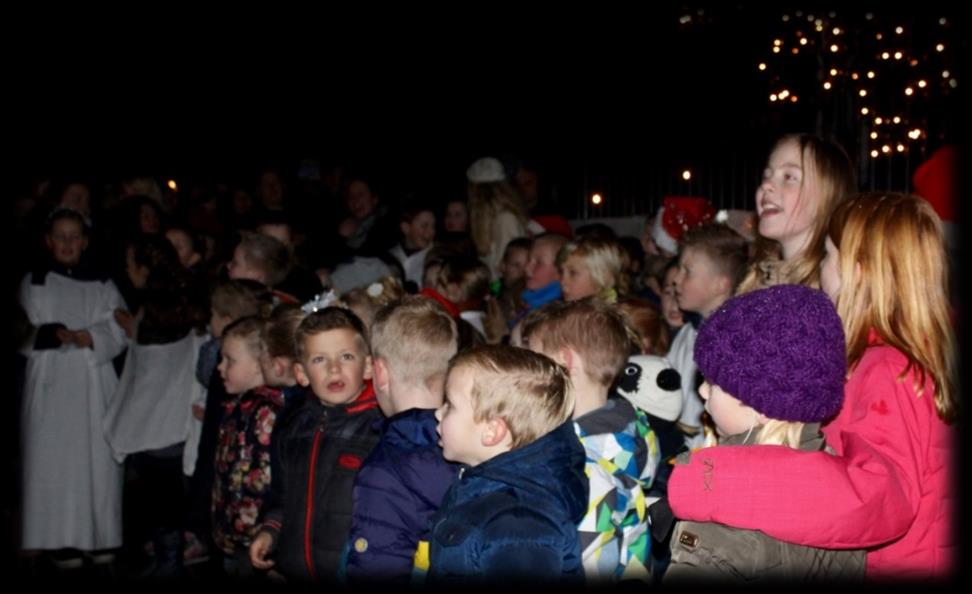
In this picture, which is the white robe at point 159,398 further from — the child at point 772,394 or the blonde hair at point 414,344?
the child at point 772,394

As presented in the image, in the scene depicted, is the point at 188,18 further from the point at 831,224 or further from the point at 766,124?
the point at 831,224

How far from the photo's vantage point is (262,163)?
13.2 metres

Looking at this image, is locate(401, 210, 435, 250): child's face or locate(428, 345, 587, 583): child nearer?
locate(428, 345, 587, 583): child

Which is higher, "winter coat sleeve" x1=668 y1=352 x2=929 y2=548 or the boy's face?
the boy's face

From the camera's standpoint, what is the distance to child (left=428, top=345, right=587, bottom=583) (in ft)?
8.77

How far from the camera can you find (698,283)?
16.0 ft

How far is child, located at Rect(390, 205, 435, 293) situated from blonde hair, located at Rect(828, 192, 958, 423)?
5.77 m

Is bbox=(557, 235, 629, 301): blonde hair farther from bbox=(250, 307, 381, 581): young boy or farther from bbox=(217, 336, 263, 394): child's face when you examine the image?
bbox=(217, 336, 263, 394): child's face

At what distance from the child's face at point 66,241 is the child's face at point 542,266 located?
128 inches

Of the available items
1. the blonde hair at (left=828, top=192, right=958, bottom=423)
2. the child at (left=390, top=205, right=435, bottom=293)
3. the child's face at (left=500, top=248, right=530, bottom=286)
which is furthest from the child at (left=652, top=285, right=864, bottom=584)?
the child at (left=390, top=205, right=435, bottom=293)

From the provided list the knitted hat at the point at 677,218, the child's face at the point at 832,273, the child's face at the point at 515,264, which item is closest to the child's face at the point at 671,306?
the knitted hat at the point at 677,218

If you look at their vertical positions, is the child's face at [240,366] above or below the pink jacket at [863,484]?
above

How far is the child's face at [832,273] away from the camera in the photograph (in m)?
3.05

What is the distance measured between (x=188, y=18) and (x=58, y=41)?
4.92ft
